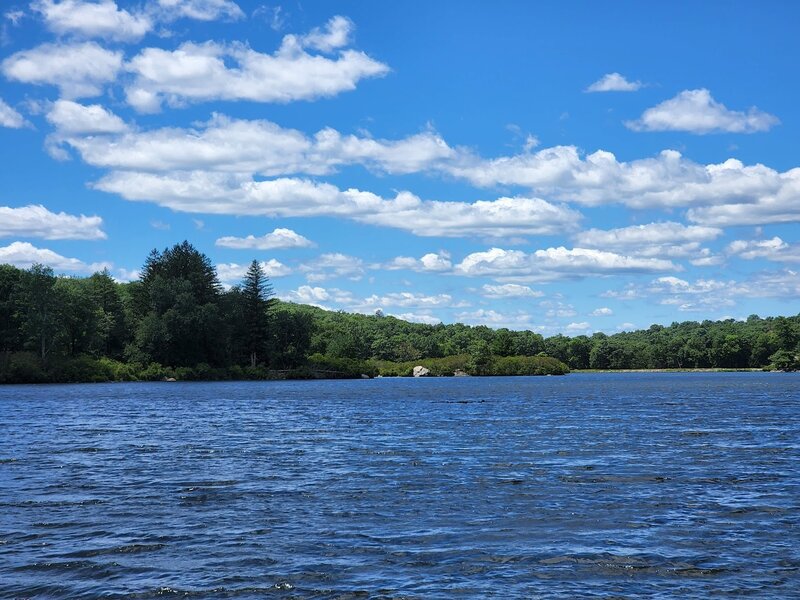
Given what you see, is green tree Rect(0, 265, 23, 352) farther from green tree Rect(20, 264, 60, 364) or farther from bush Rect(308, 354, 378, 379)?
bush Rect(308, 354, 378, 379)

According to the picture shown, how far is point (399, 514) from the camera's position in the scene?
879 inches

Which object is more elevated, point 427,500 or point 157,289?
point 157,289

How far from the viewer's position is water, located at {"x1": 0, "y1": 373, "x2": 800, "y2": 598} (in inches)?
627

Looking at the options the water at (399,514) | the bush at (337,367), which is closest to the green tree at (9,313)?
the bush at (337,367)

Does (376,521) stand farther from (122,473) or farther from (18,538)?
(122,473)

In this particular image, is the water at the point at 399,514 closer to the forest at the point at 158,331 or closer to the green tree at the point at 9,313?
the forest at the point at 158,331

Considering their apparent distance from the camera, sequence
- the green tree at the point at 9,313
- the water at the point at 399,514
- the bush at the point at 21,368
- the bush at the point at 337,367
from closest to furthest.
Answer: the water at the point at 399,514 → the bush at the point at 21,368 → the green tree at the point at 9,313 → the bush at the point at 337,367

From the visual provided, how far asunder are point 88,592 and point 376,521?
813 centimetres

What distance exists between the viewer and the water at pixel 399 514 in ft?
52.3

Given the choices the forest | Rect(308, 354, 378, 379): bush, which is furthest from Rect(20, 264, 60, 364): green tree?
Rect(308, 354, 378, 379): bush

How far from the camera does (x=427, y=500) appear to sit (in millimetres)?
24375

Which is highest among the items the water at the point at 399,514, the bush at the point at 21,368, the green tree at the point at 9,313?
the green tree at the point at 9,313

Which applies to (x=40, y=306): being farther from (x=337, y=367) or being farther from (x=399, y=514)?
(x=399, y=514)

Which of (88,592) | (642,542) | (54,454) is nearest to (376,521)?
(642,542)
